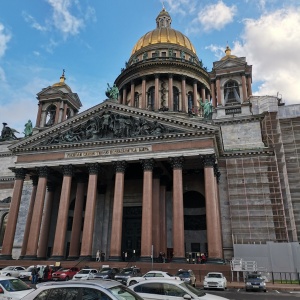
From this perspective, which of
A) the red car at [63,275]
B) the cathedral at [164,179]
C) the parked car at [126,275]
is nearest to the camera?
the parked car at [126,275]

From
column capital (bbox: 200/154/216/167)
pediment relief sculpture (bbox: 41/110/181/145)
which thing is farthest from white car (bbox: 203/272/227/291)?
pediment relief sculpture (bbox: 41/110/181/145)

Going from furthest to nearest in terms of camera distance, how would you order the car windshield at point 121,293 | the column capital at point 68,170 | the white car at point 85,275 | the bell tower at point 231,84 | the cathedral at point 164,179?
1. the bell tower at point 231,84
2. the column capital at point 68,170
3. the cathedral at point 164,179
4. the white car at point 85,275
5. the car windshield at point 121,293

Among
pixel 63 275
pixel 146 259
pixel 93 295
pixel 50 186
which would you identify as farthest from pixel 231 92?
pixel 93 295

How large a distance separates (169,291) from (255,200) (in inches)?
989

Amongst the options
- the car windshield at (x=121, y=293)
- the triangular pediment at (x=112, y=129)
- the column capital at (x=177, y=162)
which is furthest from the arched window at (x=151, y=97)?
the car windshield at (x=121, y=293)

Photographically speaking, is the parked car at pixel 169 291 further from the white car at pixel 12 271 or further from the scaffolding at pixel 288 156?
the scaffolding at pixel 288 156

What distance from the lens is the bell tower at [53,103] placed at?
155 feet

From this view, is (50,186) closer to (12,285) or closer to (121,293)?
(12,285)

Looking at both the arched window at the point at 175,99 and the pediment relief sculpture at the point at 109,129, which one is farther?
the arched window at the point at 175,99

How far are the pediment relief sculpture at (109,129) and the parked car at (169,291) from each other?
2139 centimetres

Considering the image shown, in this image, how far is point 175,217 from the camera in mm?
27531

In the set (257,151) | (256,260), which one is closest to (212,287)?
(256,260)

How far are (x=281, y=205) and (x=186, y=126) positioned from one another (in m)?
12.8

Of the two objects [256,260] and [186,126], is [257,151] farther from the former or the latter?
[256,260]
